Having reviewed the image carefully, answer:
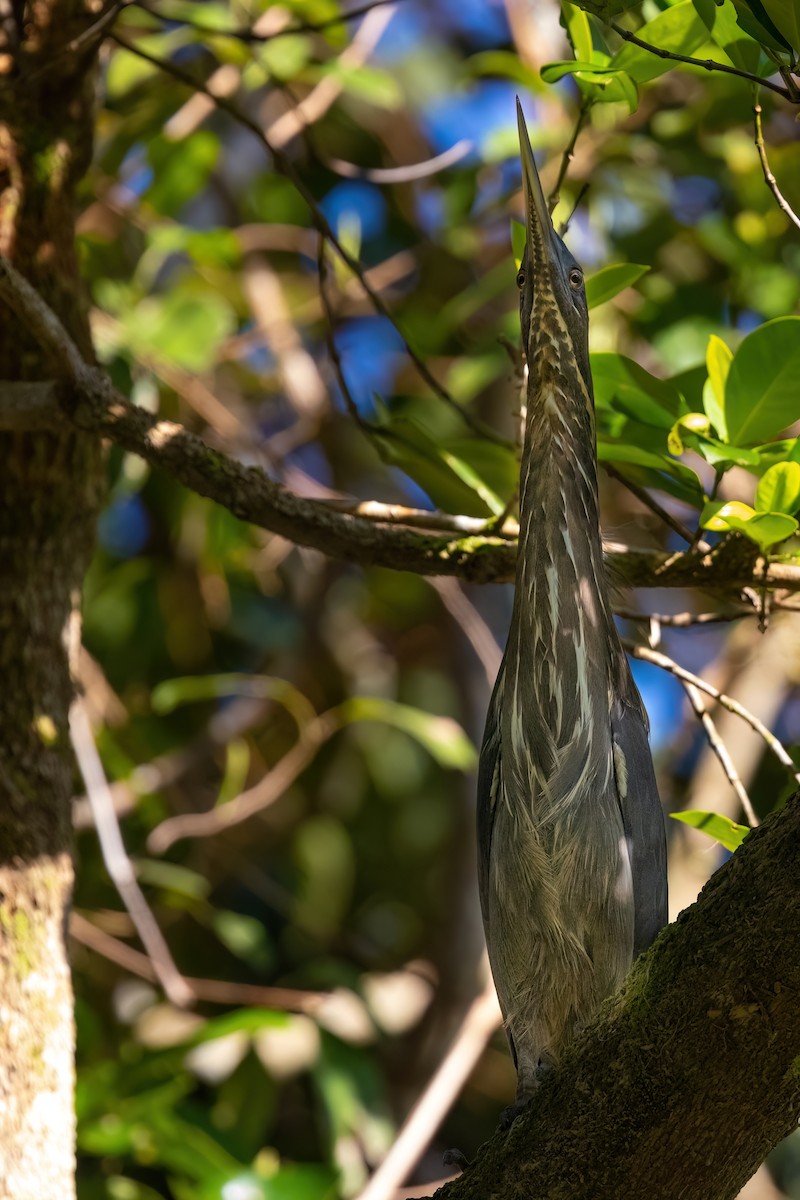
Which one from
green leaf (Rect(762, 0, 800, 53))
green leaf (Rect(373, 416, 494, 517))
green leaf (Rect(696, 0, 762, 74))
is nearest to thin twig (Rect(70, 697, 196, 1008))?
green leaf (Rect(373, 416, 494, 517))

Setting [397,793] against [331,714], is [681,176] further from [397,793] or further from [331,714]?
[397,793]

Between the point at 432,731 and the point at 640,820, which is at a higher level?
the point at 432,731

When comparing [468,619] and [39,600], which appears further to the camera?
[468,619]

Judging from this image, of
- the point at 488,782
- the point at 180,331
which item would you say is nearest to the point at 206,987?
the point at 180,331

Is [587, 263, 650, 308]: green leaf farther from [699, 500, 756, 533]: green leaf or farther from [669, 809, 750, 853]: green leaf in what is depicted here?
[669, 809, 750, 853]: green leaf

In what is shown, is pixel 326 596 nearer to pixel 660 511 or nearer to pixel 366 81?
pixel 366 81

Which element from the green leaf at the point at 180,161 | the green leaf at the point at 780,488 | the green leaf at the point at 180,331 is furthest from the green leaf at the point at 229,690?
the green leaf at the point at 780,488

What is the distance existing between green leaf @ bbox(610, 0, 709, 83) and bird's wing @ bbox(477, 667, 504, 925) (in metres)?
0.82

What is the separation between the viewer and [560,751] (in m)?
1.70

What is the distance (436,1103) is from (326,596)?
5.69 feet

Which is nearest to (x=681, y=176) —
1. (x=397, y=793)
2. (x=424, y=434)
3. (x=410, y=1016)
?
(x=424, y=434)

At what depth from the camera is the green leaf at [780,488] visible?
1.51 meters

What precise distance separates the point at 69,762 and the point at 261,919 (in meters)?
2.31

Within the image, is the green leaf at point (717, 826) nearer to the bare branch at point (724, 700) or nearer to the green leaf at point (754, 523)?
the bare branch at point (724, 700)
